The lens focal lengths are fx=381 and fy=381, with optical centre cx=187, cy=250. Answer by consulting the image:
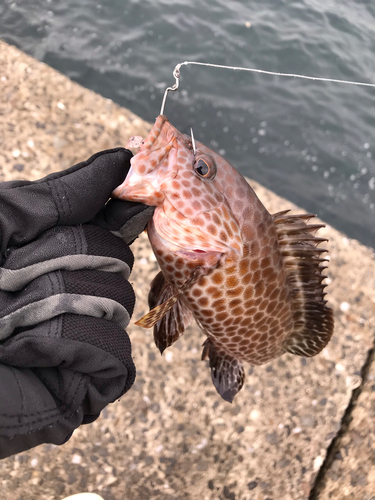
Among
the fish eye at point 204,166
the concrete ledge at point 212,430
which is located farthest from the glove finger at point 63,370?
the concrete ledge at point 212,430

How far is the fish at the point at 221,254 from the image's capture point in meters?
1.86

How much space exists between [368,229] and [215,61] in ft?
13.2

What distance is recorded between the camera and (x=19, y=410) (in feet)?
4.71

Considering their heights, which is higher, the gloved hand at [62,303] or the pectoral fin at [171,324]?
the gloved hand at [62,303]

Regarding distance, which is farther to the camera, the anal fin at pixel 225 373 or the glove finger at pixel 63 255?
the anal fin at pixel 225 373

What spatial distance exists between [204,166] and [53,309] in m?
1.01

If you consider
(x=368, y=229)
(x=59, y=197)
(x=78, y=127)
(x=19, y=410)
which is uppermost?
(x=59, y=197)

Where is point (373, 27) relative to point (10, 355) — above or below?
above

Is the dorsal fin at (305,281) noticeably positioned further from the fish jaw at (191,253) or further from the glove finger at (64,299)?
the glove finger at (64,299)

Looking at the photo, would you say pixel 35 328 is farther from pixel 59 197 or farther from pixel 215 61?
pixel 215 61

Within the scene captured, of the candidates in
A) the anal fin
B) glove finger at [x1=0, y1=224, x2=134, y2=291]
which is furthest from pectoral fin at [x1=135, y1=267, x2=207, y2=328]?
the anal fin

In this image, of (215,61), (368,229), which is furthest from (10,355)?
(215,61)

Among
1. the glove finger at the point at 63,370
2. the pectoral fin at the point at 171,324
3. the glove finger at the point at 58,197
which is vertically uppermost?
the glove finger at the point at 58,197

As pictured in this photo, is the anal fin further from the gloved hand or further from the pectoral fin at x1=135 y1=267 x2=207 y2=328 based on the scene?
the gloved hand
